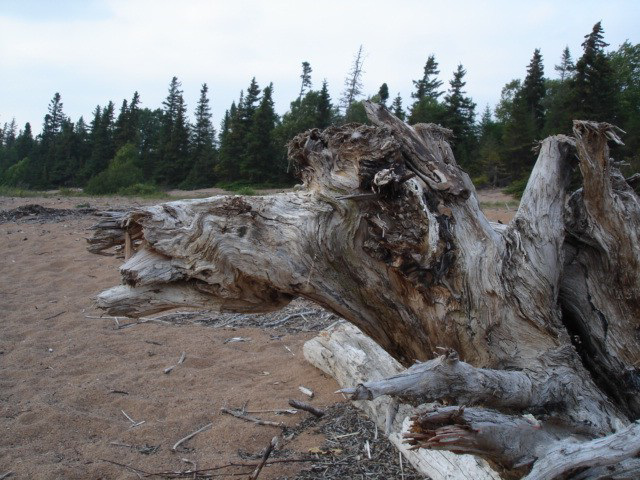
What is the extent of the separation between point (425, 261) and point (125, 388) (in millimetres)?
3182

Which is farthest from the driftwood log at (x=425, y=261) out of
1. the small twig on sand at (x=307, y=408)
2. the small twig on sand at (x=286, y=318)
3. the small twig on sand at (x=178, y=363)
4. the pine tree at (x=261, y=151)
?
the pine tree at (x=261, y=151)

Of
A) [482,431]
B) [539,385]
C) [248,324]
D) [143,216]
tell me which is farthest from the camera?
[248,324]

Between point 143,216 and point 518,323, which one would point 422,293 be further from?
point 143,216

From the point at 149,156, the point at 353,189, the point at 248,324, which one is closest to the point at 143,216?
the point at 353,189

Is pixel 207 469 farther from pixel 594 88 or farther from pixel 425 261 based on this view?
pixel 594 88

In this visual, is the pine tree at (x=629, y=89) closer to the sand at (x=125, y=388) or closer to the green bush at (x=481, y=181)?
the green bush at (x=481, y=181)

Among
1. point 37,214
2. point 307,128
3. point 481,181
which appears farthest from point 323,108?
point 37,214

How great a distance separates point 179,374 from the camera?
4.80m

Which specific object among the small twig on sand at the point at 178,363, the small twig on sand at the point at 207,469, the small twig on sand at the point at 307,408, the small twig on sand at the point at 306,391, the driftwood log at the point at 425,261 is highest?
the driftwood log at the point at 425,261

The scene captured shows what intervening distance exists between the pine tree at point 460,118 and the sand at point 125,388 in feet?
80.6

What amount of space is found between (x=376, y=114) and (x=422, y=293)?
952mm

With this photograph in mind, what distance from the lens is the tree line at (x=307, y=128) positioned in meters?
23.0

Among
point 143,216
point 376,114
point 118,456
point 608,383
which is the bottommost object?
point 118,456

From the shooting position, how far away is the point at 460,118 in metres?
29.3
